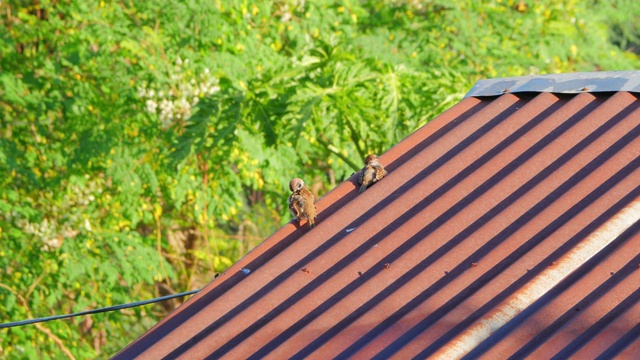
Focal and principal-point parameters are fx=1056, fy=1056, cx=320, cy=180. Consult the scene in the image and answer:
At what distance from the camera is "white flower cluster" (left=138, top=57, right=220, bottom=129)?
1103 centimetres

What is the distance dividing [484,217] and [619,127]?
805 millimetres

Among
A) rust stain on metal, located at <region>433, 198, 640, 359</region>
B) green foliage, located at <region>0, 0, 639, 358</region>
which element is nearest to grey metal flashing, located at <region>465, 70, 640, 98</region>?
rust stain on metal, located at <region>433, 198, 640, 359</region>

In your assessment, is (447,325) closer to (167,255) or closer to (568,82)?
(568,82)

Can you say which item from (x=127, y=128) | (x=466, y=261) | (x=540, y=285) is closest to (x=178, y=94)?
(x=127, y=128)

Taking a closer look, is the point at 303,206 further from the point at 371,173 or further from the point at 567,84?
the point at 567,84

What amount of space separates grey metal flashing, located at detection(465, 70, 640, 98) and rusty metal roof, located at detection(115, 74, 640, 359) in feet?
0.17

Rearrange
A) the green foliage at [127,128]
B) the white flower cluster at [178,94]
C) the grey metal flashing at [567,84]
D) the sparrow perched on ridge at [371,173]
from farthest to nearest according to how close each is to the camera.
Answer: the green foliage at [127,128], the white flower cluster at [178,94], the grey metal flashing at [567,84], the sparrow perched on ridge at [371,173]

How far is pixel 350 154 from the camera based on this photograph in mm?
11617

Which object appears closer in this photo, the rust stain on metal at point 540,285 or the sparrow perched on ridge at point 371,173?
the rust stain on metal at point 540,285

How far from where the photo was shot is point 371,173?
15.8ft

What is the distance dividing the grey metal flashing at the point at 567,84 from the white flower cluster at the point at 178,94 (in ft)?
19.2

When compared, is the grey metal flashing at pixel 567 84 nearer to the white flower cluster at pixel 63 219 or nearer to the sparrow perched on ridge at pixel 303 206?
the sparrow perched on ridge at pixel 303 206

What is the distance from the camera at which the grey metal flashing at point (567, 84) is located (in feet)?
16.3

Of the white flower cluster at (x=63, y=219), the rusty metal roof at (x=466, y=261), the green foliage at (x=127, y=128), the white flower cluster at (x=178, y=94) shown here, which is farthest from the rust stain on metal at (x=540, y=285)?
the white flower cluster at (x=63, y=219)
